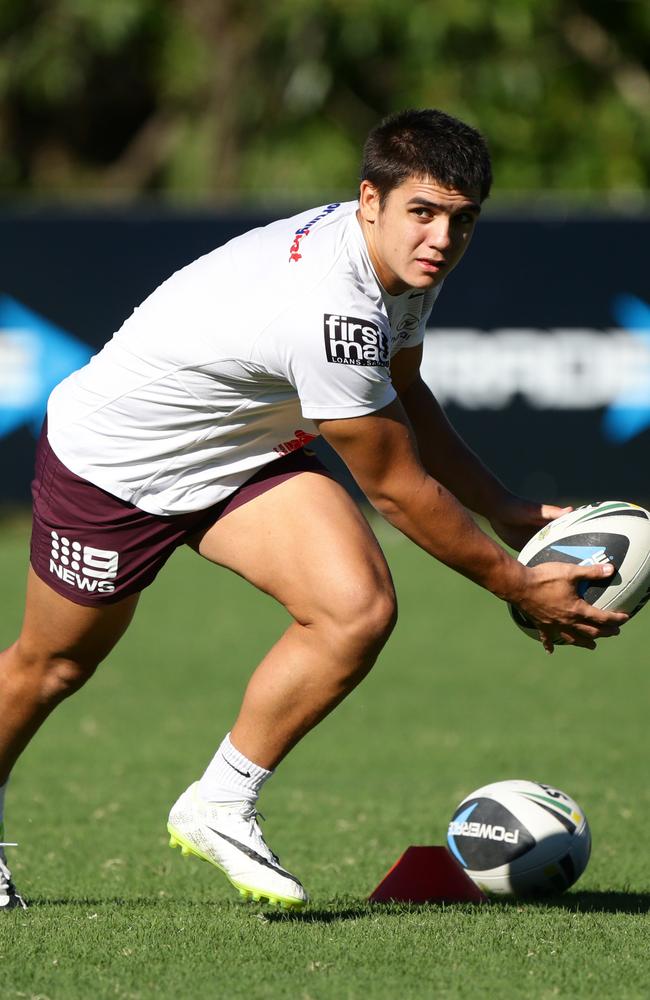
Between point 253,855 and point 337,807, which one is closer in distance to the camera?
point 253,855

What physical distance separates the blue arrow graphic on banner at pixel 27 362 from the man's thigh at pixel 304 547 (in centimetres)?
981

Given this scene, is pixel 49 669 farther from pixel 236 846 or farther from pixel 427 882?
pixel 427 882

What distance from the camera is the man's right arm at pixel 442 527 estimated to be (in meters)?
4.40

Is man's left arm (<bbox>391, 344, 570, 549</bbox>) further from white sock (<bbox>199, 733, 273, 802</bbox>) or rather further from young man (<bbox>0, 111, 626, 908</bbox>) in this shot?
white sock (<bbox>199, 733, 273, 802</bbox>)

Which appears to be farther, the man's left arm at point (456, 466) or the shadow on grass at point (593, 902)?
the man's left arm at point (456, 466)

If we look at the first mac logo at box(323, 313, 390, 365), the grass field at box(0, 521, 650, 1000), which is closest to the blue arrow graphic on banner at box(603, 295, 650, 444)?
the grass field at box(0, 521, 650, 1000)

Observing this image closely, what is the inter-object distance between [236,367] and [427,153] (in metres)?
0.81

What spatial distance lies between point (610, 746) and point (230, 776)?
148 inches

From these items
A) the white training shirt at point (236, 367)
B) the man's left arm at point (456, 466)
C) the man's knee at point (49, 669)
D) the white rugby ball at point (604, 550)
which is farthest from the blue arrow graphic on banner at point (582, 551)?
the man's knee at point (49, 669)

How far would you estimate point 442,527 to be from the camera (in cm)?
449

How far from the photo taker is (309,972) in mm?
4141

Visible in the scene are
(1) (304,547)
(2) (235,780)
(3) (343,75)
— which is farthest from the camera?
(3) (343,75)

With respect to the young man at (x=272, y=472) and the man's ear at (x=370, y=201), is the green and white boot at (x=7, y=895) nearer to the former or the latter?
the young man at (x=272, y=472)

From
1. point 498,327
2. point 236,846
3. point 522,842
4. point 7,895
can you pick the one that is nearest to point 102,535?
point 236,846
